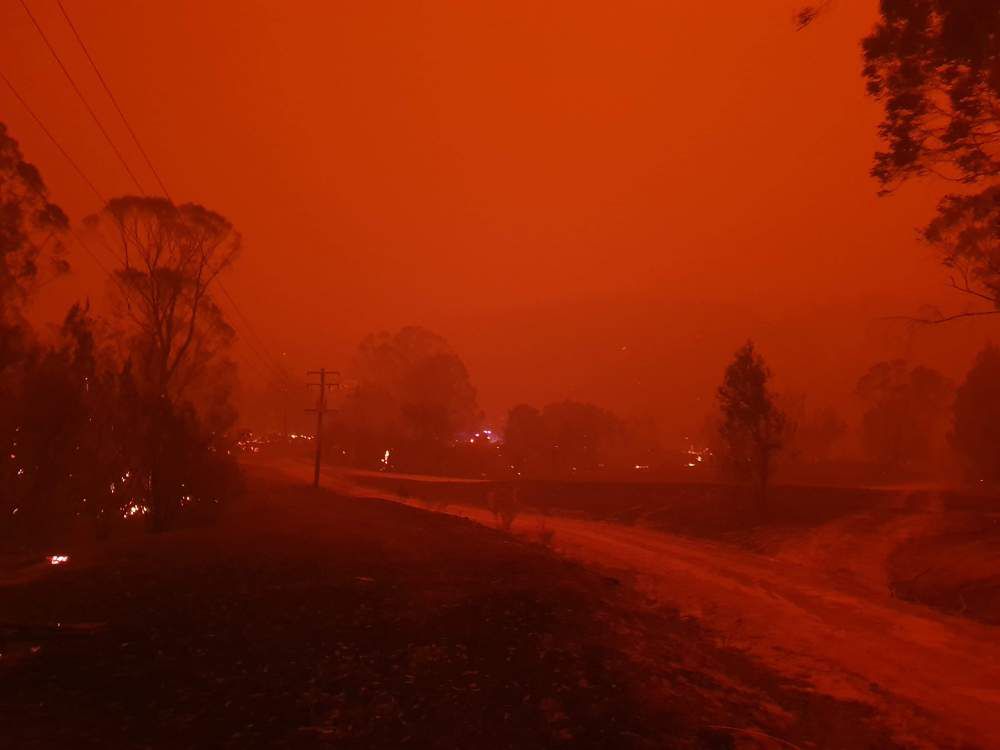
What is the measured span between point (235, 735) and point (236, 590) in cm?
730

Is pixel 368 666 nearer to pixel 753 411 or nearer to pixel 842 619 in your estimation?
pixel 842 619

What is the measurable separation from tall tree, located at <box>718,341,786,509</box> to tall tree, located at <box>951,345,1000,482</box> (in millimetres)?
23057

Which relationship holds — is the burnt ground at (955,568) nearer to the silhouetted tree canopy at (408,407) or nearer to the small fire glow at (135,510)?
the small fire glow at (135,510)

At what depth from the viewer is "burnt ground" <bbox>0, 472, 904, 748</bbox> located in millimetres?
7016

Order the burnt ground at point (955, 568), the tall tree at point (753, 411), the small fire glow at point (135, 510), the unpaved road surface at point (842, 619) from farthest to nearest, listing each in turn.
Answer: the tall tree at point (753, 411), the small fire glow at point (135, 510), the burnt ground at point (955, 568), the unpaved road surface at point (842, 619)

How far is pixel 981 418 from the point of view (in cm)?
4641

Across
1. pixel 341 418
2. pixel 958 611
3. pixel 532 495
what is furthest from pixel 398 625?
pixel 341 418

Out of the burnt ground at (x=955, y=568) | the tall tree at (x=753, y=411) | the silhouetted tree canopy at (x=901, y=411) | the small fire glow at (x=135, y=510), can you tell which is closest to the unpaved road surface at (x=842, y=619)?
the burnt ground at (x=955, y=568)

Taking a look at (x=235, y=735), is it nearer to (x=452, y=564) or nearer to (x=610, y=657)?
(x=610, y=657)

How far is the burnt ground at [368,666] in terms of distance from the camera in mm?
7016

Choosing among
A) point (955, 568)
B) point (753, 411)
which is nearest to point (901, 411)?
point (753, 411)

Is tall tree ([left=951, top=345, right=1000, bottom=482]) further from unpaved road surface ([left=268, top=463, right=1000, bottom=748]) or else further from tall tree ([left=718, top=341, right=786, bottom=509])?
tall tree ([left=718, top=341, right=786, bottom=509])

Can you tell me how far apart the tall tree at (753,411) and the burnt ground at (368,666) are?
1548cm

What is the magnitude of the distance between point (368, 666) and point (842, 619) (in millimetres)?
9964
